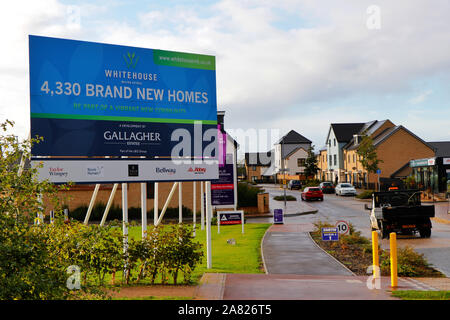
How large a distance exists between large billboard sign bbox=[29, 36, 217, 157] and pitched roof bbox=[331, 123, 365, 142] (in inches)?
2763

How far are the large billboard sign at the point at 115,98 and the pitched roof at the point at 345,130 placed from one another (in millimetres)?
70183

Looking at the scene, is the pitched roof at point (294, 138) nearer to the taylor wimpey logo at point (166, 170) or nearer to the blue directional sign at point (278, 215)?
the blue directional sign at point (278, 215)

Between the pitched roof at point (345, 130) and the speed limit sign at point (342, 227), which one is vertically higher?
the pitched roof at point (345, 130)

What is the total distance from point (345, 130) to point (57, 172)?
7512 centimetres

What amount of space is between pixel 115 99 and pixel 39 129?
2.06m

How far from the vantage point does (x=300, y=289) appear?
1022cm

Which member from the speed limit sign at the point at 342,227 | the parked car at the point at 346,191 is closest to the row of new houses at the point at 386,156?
the parked car at the point at 346,191

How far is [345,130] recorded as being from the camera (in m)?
81.8

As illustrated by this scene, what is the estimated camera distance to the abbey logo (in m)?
12.3

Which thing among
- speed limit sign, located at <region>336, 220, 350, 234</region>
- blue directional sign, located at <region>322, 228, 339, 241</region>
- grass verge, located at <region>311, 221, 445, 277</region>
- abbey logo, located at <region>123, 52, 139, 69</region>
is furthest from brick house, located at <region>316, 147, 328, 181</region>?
abbey logo, located at <region>123, 52, 139, 69</region>

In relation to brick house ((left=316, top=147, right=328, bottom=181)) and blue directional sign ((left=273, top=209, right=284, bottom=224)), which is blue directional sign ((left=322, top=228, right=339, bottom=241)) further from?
brick house ((left=316, top=147, right=328, bottom=181))

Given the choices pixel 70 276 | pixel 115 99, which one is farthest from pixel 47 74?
pixel 70 276

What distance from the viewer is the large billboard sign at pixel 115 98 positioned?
1124 cm

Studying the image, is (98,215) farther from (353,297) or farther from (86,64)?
(353,297)
